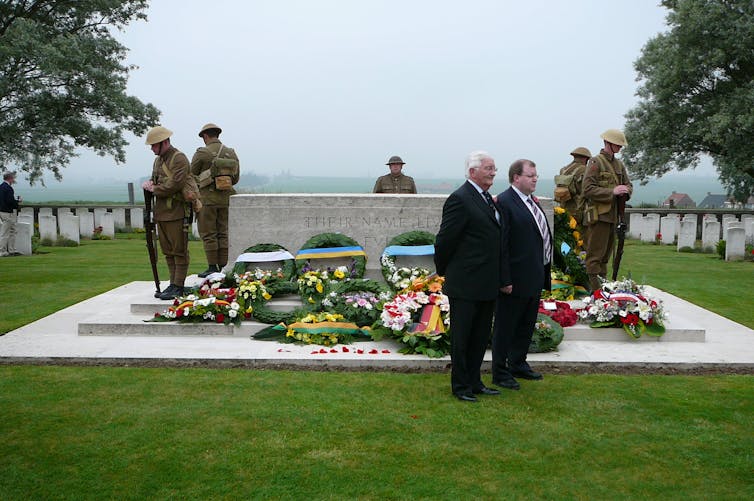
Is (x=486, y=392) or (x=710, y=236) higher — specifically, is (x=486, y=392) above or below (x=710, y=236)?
below

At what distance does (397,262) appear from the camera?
920 centimetres

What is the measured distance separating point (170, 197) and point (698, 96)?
19.5 m

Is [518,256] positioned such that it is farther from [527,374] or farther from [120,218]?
[120,218]

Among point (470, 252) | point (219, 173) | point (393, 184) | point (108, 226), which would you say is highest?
point (219, 173)

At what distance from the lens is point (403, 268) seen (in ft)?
29.3

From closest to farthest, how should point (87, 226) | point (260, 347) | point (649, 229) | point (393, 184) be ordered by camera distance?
point (260, 347)
point (393, 184)
point (649, 229)
point (87, 226)

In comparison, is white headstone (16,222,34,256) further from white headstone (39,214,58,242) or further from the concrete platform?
A: the concrete platform

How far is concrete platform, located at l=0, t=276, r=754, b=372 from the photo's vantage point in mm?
6758

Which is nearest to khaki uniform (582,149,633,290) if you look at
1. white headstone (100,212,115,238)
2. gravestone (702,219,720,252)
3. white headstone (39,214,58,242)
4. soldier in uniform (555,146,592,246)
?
soldier in uniform (555,146,592,246)

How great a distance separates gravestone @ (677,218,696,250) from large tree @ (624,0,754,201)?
4.13 metres

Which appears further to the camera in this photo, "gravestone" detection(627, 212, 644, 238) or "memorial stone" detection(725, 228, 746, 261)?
"gravestone" detection(627, 212, 644, 238)

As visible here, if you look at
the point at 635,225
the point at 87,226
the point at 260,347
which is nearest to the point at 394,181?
the point at 260,347

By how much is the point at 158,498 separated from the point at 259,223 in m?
5.77

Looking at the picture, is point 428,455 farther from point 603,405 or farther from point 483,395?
point 603,405
